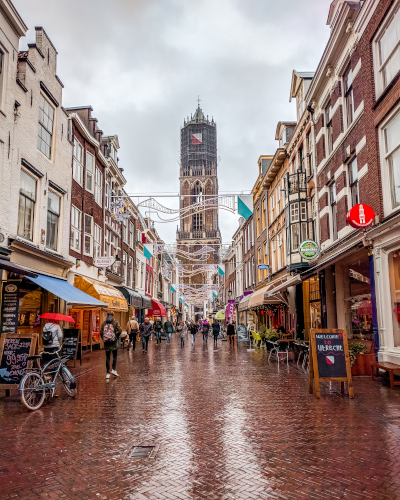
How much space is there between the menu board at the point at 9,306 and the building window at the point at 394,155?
10.6 metres

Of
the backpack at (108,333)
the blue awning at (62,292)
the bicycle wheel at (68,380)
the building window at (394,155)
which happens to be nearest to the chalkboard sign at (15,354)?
the bicycle wheel at (68,380)

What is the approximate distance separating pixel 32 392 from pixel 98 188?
17.0m

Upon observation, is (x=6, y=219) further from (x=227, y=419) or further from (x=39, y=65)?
(x=227, y=419)

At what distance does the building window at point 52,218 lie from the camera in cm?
1613

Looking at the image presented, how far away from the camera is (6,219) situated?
1223cm

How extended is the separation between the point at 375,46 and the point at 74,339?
12673 millimetres

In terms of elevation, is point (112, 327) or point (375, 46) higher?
point (375, 46)

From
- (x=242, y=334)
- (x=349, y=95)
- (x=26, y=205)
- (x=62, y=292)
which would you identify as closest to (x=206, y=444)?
(x=62, y=292)

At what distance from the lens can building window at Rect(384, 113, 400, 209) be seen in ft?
34.3

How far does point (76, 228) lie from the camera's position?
771 inches

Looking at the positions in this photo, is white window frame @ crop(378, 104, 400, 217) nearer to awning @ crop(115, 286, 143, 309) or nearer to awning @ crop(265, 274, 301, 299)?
awning @ crop(265, 274, 301, 299)

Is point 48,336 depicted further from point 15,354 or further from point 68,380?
point 68,380

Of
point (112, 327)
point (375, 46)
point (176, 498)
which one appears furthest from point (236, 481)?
→ point (375, 46)

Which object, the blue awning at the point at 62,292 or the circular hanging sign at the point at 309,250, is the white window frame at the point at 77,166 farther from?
the circular hanging sign at the point at 309,250
